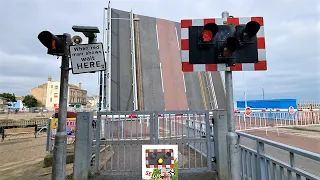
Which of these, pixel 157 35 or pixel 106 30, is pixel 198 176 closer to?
pixel 106 30

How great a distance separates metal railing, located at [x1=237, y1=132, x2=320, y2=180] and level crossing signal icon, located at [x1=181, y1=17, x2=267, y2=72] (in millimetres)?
838

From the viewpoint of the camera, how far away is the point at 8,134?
802 inches

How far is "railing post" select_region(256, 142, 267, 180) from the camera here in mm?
2518

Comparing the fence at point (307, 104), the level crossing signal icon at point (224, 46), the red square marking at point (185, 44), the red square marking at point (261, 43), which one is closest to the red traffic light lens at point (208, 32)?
the level crossing signal icon at point (224, 46)

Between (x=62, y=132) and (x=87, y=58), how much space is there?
912mm

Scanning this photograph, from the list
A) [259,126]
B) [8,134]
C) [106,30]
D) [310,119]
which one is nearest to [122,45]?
[106,30]

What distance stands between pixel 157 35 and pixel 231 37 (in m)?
11.3

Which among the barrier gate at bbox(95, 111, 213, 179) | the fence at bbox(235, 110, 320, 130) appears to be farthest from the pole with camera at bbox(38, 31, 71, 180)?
the fence at bbox(235, 110, 320, 130)

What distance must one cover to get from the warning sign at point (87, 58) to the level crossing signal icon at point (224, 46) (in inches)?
43.2

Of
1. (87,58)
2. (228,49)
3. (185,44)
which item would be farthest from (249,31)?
(87,58)

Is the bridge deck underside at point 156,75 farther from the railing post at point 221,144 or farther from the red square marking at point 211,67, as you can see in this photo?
the red square marking at point 211,67

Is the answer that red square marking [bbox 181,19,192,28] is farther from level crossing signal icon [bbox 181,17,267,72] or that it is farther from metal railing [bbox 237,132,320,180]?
metal railing [bbox 237,132,320,180]

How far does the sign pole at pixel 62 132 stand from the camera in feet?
7.72

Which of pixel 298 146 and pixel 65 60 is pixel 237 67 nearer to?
pixel 65 60
